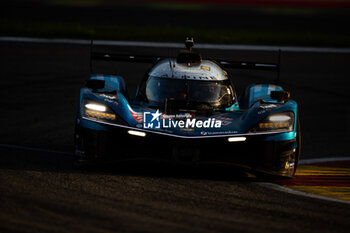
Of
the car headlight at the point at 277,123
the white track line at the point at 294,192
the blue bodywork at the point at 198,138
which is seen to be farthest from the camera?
the car headlight at the point at 277,123

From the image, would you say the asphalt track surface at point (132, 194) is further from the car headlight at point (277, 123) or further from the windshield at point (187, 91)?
the windshield at point (187, 91)

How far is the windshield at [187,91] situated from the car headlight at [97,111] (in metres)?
1.06

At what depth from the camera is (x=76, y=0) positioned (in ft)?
125

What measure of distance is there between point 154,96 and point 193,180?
178cm

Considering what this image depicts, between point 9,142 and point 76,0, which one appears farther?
point 76,0

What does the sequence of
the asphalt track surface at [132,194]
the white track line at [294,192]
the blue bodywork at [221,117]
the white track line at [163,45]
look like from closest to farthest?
the asphalt track surface at [132,194] < the white track line at [294,192] < the blue bodywork at [221,117] < the white track line at [163,45]

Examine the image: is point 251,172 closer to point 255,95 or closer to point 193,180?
point 193,180

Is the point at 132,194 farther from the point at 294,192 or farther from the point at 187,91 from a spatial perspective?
the point at 187,91

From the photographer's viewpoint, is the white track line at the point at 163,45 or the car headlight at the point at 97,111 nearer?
the car headlight at the point at 97,111

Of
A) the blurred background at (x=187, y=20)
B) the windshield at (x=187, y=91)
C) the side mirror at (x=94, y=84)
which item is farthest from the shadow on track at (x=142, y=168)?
the blurred background at (x=187, y=20)

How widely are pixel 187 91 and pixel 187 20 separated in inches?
783

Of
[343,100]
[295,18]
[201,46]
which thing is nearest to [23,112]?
[343,100]

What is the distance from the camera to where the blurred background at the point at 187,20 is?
20.9m

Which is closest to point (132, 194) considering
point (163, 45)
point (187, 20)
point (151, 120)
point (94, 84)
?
point (151, 120)
